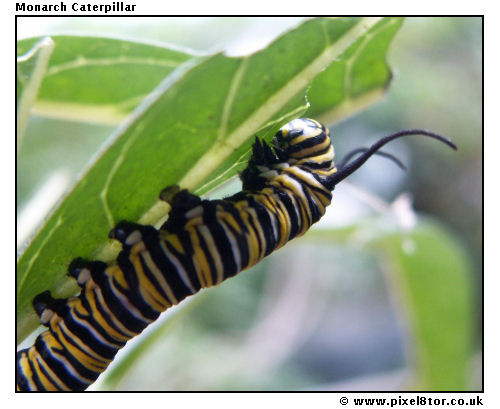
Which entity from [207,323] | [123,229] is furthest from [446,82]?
[123,229]

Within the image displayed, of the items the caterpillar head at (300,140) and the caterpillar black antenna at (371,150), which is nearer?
the caterpillar black antenna at (371,150)

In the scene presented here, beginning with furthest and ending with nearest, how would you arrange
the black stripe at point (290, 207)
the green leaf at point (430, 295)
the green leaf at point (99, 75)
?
the green leaf at point (430, 295) < the black stripe at point (290, 207) < the green leaf at point (99, 75)

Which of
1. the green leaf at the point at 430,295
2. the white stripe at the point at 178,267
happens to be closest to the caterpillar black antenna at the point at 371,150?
the white stripe at the point at 178,267

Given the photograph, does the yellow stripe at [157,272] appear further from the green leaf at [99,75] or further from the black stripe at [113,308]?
the green leaf at [99,75]

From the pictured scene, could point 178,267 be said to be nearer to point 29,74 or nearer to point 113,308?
point 113,308

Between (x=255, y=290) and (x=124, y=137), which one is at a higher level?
(x=255, y=290)

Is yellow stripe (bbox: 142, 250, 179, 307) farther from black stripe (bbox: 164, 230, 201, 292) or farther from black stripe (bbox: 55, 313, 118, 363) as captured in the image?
black stripe (bbox: 55, 313, 118, 363)

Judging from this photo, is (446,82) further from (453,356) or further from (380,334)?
(453,356)

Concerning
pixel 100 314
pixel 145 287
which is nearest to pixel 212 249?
pixel 145 287
